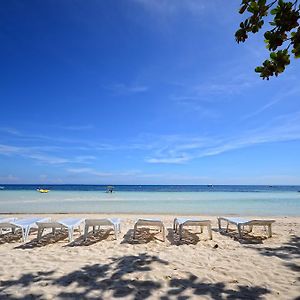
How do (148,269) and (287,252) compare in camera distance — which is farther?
(287,252)

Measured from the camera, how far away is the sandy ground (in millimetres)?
3783

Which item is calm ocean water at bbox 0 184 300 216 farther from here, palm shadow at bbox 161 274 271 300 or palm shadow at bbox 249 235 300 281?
palm shadow at bbox 161 274 271 300

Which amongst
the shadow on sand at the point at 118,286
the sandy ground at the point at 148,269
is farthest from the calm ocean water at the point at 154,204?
the shadow on sand at the point at 118,286

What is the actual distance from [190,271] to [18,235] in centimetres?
613

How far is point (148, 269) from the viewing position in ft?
15.6

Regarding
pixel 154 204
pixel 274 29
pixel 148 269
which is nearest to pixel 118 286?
pixel 148 269

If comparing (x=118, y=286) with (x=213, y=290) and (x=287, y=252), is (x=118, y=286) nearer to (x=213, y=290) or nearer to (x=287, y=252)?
(x=213, y=290)

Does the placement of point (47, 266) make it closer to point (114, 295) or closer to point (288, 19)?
point (114, 295)

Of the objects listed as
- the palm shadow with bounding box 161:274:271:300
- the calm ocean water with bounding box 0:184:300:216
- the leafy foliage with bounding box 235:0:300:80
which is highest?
the leafy foliage with bounding box 235:0:300:80

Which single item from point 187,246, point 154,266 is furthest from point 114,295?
point 187,246

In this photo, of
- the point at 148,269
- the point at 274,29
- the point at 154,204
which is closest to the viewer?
the point at 274,29

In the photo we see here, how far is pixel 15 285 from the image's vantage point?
4.00 m

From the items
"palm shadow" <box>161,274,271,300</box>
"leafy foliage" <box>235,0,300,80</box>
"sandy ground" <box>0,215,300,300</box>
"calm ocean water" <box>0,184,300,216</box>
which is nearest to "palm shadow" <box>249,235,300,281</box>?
"sandy ground" <box>0,215,300,300</box>

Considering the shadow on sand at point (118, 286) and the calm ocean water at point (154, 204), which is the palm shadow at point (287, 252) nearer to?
the shadow on sand at point (118, 286)
